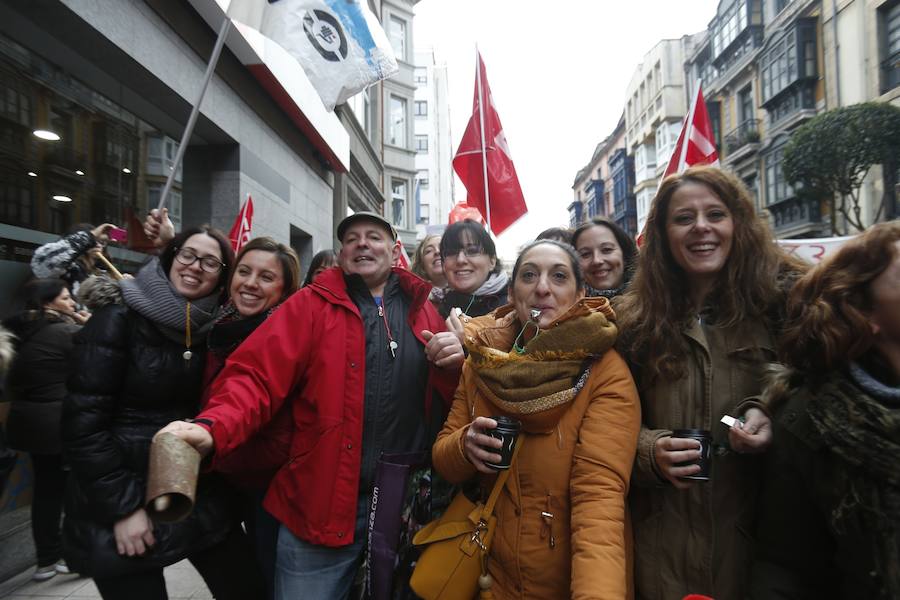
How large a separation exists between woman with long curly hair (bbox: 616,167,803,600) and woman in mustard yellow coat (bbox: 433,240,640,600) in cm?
14

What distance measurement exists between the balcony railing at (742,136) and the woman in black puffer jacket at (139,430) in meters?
31.7

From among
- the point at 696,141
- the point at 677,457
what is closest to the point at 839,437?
the point at 677,457

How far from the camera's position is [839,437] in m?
1.35

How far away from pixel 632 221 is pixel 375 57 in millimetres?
49716

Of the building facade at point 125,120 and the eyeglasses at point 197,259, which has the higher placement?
the building facade at point 125,120

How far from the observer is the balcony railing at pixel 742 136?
27.7 meters

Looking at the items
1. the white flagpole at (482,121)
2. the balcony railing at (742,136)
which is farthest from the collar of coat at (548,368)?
the balcony railing at (742,136)

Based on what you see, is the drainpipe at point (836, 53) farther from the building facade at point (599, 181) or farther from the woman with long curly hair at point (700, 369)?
the building facade at point (599, 181)

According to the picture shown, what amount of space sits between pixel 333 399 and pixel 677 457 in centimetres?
134

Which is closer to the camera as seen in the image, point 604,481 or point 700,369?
point 604,481

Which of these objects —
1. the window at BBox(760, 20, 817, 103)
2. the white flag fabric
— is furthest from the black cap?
the window at BBox(760, 20, 817, 103)

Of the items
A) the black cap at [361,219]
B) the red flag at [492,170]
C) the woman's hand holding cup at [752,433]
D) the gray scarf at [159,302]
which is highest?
the red flag at [492,170]

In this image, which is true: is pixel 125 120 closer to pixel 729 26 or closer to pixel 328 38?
pixel 328 38

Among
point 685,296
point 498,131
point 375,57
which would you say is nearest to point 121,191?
point 375,57
